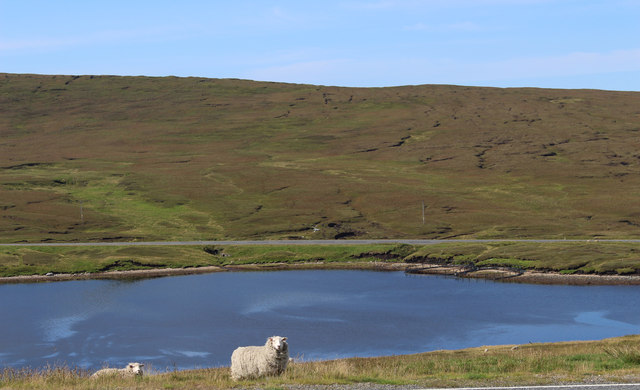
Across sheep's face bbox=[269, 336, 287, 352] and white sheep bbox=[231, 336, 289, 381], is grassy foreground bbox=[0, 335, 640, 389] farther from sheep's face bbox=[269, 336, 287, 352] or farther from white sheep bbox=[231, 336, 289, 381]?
sheep's face bbox=[269, 336, 287, 352]

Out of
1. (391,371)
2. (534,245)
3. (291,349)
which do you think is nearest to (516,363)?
(391,371)

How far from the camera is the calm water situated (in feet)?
227

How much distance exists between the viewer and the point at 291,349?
6594 centimetres

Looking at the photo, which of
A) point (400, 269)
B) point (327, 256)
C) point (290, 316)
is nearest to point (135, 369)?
point (290, 316)

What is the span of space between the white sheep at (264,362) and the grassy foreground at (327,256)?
90630 mm

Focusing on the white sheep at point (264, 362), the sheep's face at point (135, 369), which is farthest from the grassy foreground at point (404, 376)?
Result: the sheep's face at point (135, 369)

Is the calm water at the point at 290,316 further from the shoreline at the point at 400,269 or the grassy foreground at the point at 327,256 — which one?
the grassy foreground at the point at 327,256

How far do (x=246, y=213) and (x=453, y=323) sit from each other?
335 feet

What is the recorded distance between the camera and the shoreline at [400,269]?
350ft

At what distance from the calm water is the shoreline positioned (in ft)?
12.2

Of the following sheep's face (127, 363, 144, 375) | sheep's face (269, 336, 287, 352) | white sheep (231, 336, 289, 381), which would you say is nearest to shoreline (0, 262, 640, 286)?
sheep's face (127, 363, 144, 375)

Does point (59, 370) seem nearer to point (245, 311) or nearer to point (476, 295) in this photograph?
point (245, 311)

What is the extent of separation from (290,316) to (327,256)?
4787 cm

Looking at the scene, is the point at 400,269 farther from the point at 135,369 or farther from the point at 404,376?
the point at 404,376
